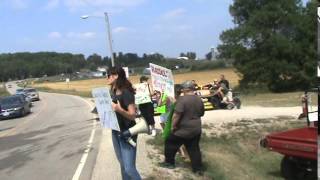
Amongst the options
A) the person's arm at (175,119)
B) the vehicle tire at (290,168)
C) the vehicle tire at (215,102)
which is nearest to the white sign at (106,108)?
the person's arm at (175,119)

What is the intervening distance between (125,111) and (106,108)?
334mm

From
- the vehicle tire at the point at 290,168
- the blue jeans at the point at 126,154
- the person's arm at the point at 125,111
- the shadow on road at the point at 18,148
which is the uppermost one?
the person's arm at the point at 125,111

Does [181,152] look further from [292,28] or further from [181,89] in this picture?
[292,28]

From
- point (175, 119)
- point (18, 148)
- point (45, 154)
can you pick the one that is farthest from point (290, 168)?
point (18, 148)

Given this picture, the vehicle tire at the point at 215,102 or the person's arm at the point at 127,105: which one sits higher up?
the person's arm at the point at 127,105

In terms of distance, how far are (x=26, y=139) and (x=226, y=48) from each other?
112 ft

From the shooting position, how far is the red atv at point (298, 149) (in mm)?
9430

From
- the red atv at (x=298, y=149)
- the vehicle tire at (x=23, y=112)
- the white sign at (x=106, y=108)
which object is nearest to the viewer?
the white sign at (x=106, y=108)

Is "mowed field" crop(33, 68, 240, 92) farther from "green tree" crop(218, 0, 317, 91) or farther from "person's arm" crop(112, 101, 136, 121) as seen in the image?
"person's arm" crop(112, 101, 136, 121)

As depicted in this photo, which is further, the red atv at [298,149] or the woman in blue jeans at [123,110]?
the red atv at [298,149]

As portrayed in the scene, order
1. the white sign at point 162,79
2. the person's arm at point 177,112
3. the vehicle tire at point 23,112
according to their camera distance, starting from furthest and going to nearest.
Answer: the vehicle tire at point 23,112 → the white sign at point 162,79 → the person's arm at point 177,112

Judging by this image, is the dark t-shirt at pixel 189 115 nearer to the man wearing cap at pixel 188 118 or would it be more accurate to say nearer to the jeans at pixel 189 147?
the man wearing cap at pixel 188 118

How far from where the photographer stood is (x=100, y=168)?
39.9 feet

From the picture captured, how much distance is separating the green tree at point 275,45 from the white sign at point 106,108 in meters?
41.9
